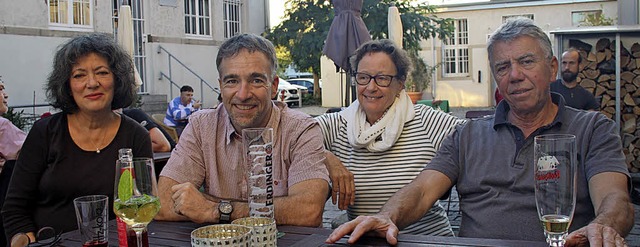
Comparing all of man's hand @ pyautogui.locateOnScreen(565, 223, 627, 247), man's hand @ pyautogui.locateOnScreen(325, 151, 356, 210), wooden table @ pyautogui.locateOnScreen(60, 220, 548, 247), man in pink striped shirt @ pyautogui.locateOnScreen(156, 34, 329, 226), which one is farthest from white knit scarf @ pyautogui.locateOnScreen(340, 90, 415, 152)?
man's hand @ pyautogui.locateOnScreen(565, 223, 627, 247)

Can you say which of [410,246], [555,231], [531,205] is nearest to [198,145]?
[410,246]

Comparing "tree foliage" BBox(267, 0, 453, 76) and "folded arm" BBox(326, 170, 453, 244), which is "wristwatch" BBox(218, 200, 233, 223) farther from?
"tree foliage" BBox(267, 0, 453, 76)

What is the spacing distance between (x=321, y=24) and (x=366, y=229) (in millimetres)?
16673

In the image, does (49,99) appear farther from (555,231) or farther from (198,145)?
(555,231)

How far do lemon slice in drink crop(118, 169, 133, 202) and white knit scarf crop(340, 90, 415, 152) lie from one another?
170 centimetres

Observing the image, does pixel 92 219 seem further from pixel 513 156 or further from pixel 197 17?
pixel 197 17

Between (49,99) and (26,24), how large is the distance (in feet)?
34.0

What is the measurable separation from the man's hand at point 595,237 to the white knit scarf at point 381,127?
1.48m

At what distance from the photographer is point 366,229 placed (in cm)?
217

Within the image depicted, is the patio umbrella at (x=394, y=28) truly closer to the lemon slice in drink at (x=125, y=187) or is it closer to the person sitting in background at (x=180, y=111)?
the person sitting in background at (x=180, y=111)

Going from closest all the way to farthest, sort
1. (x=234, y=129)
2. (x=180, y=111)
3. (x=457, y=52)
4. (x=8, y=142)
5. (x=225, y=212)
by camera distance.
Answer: (x=225, y=212), (x=234, y=129), (x=8, y=142), (x=180, y=111), (x=457, y=52)

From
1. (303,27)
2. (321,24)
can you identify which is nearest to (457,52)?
(303,27)

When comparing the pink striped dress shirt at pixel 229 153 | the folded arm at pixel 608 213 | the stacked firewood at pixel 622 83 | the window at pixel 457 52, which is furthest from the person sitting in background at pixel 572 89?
the window at pixel 457 52

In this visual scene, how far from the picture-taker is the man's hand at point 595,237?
186 cm
